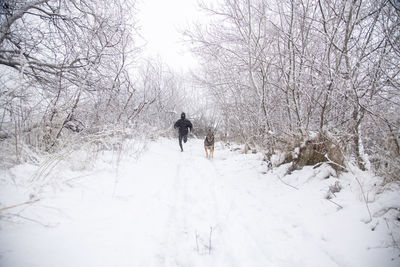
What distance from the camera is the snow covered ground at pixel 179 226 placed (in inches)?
45.9

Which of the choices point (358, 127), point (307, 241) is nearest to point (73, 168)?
point (307, 241)

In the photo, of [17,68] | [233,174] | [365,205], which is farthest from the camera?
[233,174]

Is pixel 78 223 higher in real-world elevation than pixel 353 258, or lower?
higher

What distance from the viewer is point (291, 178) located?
3148mm

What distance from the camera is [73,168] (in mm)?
2436

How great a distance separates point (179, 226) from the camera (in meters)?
1.72

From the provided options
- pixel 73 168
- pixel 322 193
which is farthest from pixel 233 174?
pixel 73 168

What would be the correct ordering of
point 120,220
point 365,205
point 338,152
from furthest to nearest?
1. point 338,152
2. point 365,205
3. point 120,220

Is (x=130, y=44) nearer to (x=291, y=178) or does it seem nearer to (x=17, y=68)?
(x=17, y=68)

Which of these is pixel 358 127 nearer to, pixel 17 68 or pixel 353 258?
pixel 353 258

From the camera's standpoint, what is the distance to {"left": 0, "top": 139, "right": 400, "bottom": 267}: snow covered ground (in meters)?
1.17

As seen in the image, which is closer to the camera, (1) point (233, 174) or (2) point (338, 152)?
(2) point (338, 152)

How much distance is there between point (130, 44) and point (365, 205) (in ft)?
17.7

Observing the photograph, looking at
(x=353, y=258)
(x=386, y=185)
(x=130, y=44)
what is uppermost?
(x=130, y=44)
